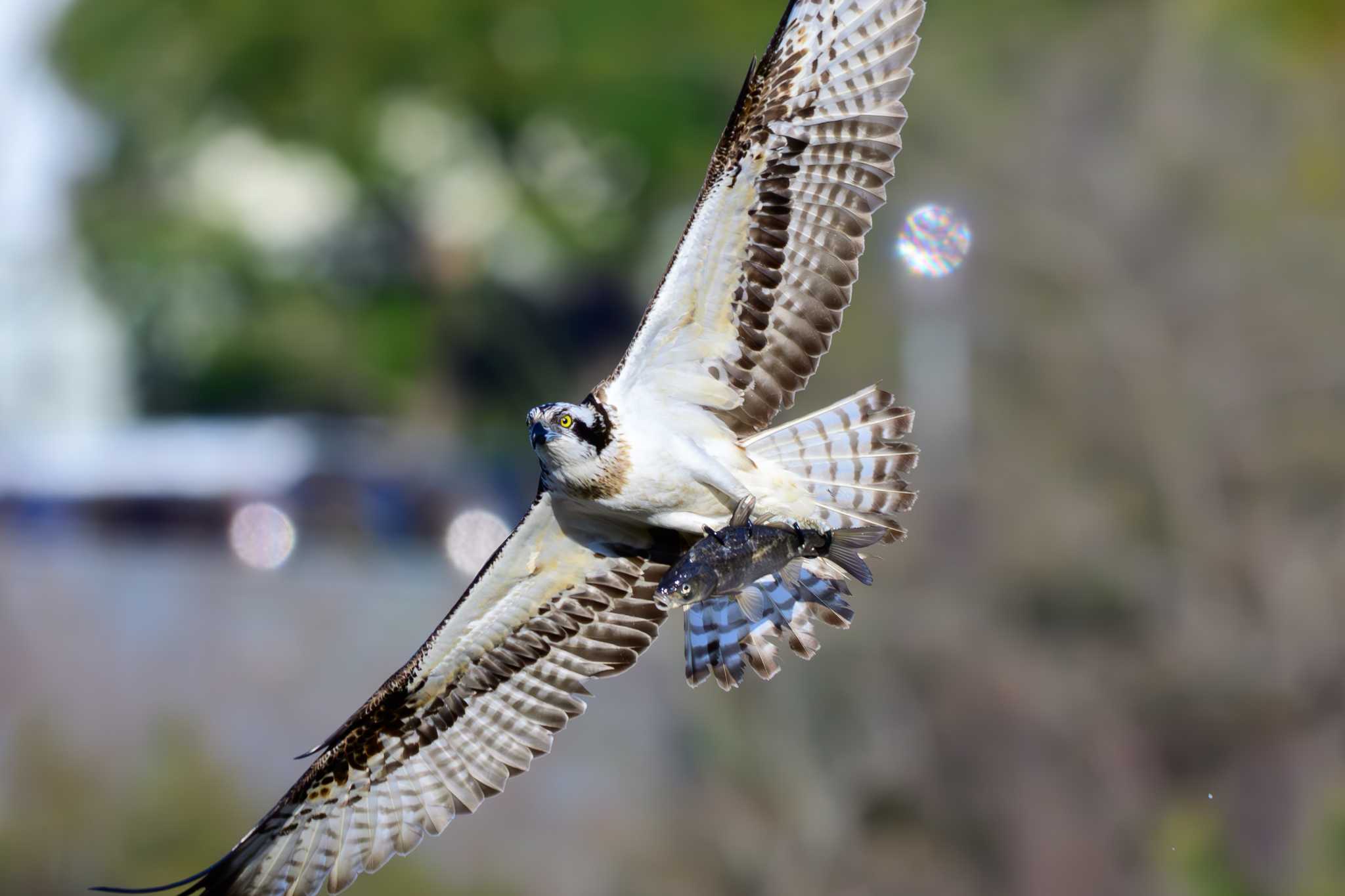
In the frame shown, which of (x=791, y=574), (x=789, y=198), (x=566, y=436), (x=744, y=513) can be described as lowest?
(x=791, y=574)

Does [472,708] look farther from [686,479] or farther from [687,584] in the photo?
[687,584]

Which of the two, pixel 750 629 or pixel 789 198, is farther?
pixel 750 629

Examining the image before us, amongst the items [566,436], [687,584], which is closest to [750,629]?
[687,584]

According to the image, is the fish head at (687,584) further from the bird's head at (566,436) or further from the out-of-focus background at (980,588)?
the out-of-focus background at (980,588)

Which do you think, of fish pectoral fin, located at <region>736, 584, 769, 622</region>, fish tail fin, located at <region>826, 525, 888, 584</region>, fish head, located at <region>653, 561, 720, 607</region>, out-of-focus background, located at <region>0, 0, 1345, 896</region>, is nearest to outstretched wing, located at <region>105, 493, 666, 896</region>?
fish pectoral fin, located at <region>736, 584, 769, 622</region>

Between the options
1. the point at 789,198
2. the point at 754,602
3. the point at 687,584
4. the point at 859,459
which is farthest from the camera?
the point at 754,602

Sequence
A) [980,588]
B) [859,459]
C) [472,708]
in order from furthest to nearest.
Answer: [980,588], [472,708], [859,459]

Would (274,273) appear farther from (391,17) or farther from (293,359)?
(391,17)

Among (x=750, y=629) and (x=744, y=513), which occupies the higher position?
(x=744, y=513)
